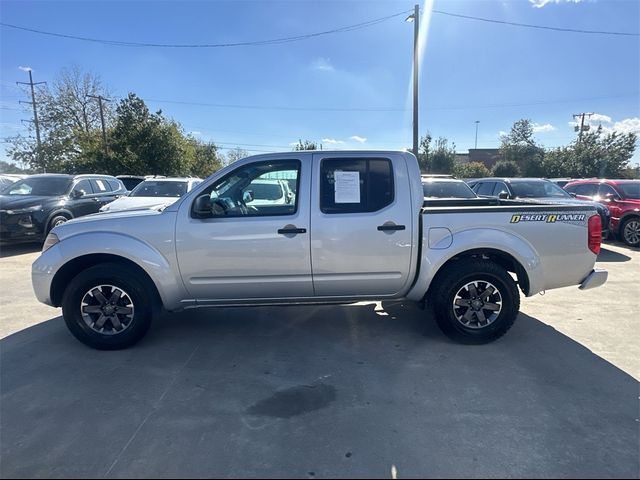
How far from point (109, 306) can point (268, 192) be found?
1983 millimetres

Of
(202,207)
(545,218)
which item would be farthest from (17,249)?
(545,218)

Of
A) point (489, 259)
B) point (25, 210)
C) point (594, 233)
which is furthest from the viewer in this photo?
point (25, 210)

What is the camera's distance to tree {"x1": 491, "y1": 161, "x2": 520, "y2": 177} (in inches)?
1732

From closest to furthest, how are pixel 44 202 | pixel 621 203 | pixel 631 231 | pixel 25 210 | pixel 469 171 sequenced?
1. pixel 25 210
2. pixel 44 202
3. pixel 631 231
4. pixel 621 203
5. pixel 469 171

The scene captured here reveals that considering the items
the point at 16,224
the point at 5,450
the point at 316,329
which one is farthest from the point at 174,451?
the point at 16,224

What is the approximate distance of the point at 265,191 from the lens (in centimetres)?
392

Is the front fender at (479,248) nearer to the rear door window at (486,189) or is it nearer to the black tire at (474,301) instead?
the black tire at (474,301)

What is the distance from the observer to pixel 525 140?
50062mm

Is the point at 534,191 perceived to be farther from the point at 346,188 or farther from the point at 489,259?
the point at 346,188

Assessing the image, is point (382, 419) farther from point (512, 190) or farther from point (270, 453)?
point (512, 190)

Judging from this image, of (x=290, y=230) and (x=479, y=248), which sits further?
(x=479, y=248)

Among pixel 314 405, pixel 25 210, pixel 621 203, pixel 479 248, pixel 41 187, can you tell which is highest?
pixel 41 187

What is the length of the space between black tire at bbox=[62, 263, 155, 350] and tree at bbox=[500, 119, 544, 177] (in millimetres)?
47591

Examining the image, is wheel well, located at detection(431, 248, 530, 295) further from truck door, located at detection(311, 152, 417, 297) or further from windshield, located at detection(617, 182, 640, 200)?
windshield, located at detection(617, 182, 640, 200)
